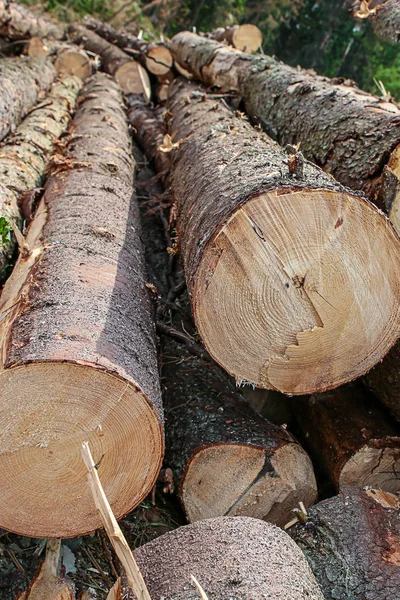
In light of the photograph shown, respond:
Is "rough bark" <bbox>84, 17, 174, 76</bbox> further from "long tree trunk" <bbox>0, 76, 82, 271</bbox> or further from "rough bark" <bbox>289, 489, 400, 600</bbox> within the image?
"rough bark" <bbox>289, 489, 400, 600</bbox>

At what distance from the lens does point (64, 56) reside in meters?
7.90

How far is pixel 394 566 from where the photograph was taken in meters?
1.93

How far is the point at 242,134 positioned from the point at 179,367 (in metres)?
1.31

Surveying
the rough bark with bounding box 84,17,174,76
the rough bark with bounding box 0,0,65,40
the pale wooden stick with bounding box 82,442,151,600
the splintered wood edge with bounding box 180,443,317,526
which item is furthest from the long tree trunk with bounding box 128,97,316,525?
the rough bark with bounding box 0,0,65,40

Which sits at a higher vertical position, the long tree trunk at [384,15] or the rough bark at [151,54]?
the long tree trunk at [384,15]

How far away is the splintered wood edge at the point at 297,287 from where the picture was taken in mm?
2037

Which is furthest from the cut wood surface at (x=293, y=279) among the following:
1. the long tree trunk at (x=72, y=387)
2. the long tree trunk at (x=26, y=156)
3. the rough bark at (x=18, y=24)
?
the rough bark at (x=18, y=24)

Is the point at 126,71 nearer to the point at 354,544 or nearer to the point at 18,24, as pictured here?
the point at 18,24

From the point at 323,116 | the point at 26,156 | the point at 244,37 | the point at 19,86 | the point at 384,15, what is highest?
the point at 384,15

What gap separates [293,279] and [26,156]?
2591 millimetres

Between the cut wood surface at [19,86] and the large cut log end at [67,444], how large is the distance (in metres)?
3.19

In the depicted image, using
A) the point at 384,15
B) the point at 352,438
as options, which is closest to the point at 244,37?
the point at 384,15

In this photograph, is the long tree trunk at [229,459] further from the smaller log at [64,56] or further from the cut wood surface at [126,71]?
the smaller log at [64,56]

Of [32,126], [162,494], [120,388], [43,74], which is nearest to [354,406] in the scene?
[162,494]
